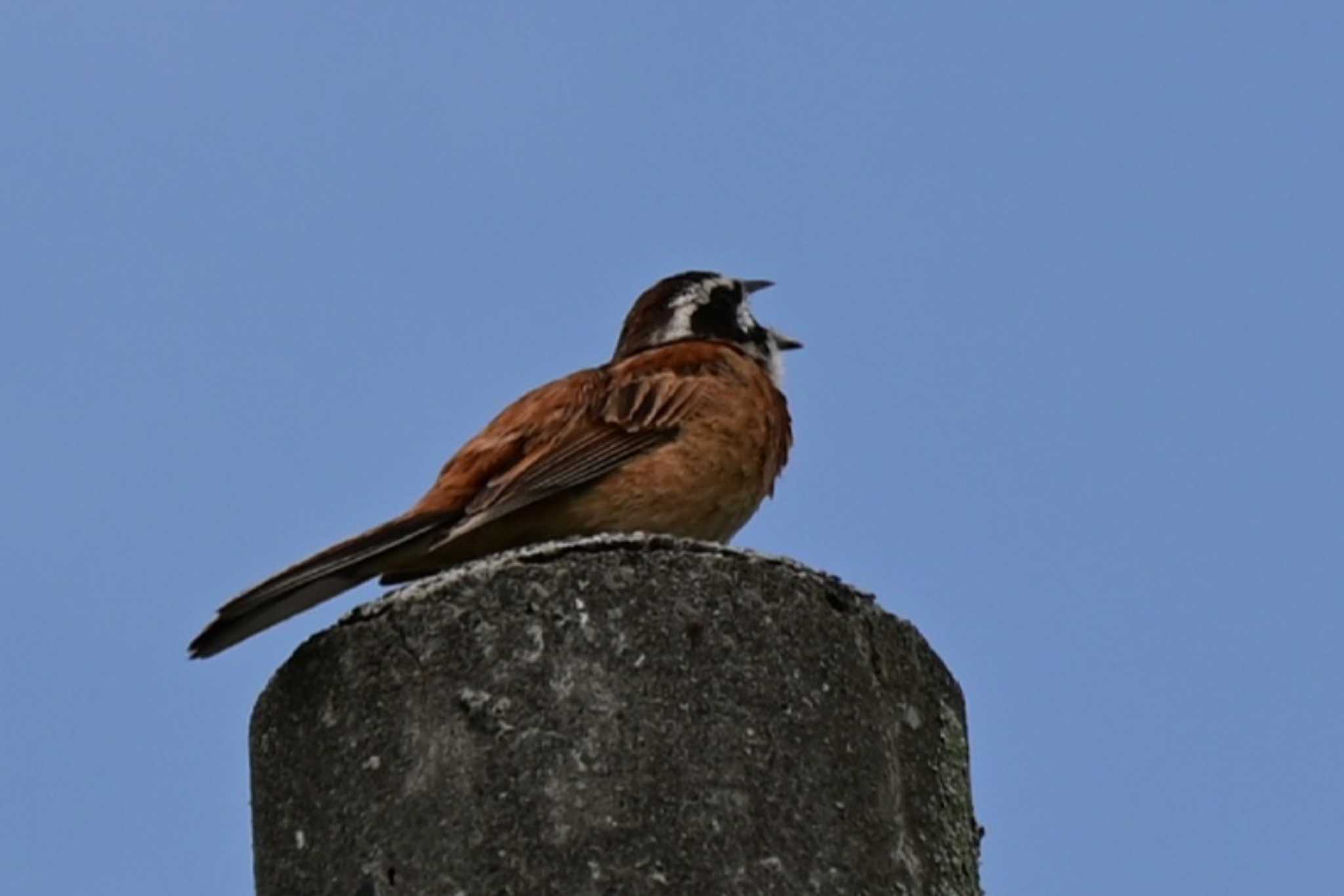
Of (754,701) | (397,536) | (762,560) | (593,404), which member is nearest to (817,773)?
(754,701)

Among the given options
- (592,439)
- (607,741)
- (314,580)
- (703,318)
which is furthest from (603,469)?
(607,741)

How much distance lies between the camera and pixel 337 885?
12.0 feet

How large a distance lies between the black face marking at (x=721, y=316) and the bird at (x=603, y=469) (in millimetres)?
441

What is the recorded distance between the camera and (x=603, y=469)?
597 centimetres

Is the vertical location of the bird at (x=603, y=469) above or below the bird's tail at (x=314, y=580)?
above

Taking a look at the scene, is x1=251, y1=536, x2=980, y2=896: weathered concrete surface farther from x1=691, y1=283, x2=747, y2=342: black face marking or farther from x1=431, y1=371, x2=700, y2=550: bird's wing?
x1=691, y1=283, x2=747, y2=342: black face marking

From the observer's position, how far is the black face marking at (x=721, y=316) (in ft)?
24.7

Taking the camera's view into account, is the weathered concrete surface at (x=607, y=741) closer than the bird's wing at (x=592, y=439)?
Yes

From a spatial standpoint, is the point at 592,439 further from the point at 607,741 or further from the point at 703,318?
the point at 607,741

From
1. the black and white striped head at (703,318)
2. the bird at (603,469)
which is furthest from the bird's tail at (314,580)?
the black and white striped head at (703,318)

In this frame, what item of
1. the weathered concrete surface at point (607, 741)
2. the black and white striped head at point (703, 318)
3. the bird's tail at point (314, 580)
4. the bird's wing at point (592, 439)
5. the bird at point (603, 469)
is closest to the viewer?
the weathered concrete surface at point (607, 741)

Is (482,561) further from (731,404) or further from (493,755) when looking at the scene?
(731,404)

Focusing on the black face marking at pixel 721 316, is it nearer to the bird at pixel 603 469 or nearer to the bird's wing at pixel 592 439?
the bird at pixel 603 469

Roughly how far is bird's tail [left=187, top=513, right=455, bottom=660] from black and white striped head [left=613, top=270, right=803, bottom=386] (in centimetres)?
208
